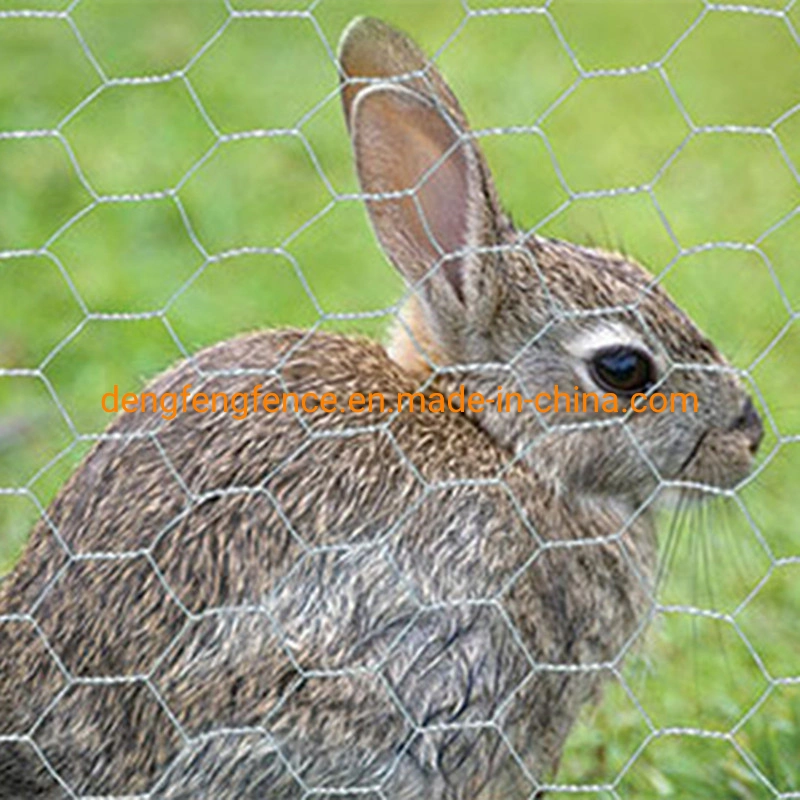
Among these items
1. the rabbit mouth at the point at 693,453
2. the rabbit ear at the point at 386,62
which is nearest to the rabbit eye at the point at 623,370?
the rabbit mouth at the point at 693,453

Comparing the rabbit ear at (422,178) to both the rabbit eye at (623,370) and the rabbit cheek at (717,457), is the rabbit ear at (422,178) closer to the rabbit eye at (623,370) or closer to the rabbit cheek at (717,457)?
the rabbit eye at (623,370)

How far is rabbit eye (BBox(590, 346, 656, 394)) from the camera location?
10.4 ft

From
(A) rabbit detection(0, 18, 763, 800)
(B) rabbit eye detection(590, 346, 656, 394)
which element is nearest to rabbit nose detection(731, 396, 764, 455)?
(A) rabbit detection(0, 18, 763, 800)

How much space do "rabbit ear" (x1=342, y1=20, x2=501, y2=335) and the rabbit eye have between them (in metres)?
0.19

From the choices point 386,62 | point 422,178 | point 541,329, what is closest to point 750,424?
point 541,329

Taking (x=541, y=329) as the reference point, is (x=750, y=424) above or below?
below

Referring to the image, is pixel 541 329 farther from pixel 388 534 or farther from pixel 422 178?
pixel 388 534

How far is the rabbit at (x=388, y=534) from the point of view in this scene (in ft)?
9.61

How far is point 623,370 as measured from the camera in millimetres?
3186

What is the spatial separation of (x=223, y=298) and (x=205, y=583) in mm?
1813

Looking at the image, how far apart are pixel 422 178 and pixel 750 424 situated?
658mm

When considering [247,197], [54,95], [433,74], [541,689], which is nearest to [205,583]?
[541,689]

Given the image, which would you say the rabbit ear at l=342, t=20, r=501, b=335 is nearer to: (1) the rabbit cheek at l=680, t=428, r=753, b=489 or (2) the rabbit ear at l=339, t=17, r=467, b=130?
(2) the rabbit ear at l=339, t=17, r=467, b=130

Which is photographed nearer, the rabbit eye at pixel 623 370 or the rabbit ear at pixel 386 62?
the rabbit ear at pixel 386 62
